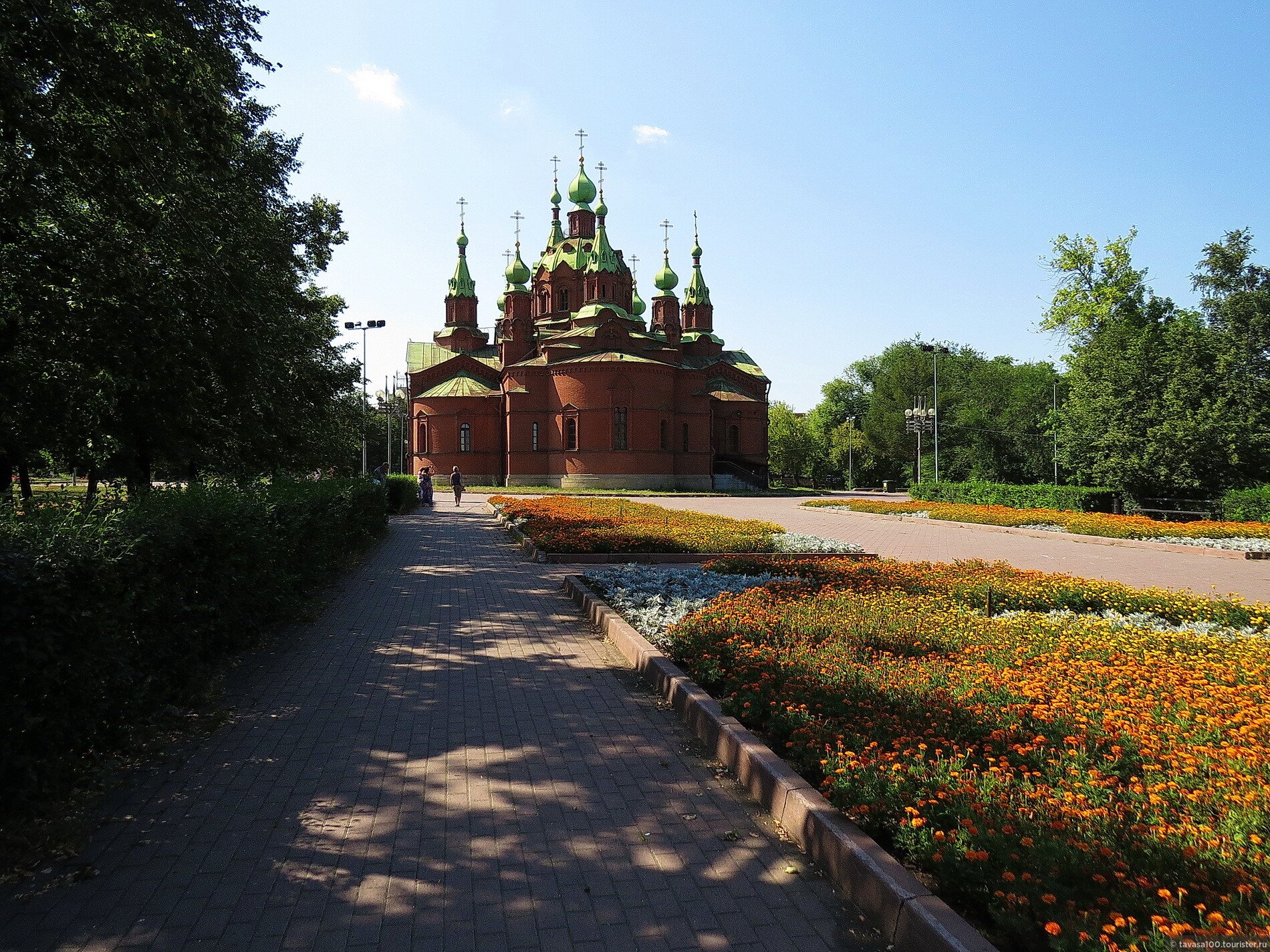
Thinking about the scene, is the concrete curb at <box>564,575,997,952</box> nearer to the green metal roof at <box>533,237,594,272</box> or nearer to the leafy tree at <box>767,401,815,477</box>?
the green metal roof at <box>533,237,594,272</box>

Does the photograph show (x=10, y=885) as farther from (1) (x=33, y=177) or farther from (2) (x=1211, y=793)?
(1) (x=33, y=177)

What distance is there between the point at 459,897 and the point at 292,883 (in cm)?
76

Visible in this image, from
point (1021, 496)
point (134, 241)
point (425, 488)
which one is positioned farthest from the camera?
point (425, 488)

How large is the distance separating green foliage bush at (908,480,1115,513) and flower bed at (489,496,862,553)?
43.3 feet

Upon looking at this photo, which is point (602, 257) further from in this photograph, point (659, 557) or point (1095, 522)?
point (659, 557)

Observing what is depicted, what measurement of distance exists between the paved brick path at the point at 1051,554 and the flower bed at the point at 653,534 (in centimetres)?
212

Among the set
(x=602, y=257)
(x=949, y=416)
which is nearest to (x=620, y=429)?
(x=602, y=257)

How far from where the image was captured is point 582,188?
55188 millimetres

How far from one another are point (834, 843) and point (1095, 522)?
20.5 metres

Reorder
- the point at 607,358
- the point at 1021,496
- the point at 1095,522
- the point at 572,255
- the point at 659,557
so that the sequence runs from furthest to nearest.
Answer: the point at 572,255 → the point at 607,358 → the point at 1021,496 → the point at 1095,522 → the point at 659,557

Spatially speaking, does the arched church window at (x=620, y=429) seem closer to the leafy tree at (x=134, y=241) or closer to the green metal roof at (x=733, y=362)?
the green metal roof at (x=733, y=362)

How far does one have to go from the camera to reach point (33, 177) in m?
7.86

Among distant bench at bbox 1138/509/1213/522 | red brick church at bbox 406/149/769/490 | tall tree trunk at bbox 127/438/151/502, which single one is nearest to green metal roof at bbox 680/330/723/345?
red brick church at bbox 406/149/769/490

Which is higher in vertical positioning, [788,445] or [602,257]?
[602,257]
